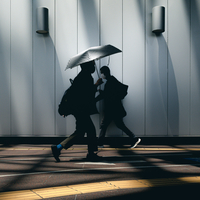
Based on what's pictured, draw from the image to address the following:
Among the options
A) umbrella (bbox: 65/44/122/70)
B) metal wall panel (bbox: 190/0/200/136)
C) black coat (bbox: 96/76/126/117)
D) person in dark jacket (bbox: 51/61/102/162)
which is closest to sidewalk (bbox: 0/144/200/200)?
person in dark jacket (bbox: 51/61/102/162)

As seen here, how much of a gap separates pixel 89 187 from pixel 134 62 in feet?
14.4

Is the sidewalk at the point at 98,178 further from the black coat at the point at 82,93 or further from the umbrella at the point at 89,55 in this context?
the umbrella at the point at 89,55

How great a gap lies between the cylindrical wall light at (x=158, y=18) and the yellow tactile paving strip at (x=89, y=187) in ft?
14.4

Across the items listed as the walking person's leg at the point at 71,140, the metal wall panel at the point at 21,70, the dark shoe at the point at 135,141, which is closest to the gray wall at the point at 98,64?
the metal wall panel at the point at 21,70

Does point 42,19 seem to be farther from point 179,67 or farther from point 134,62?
point 179,67

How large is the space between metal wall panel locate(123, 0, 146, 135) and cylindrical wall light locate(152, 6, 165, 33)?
31 centimetres

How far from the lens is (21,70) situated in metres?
6.15

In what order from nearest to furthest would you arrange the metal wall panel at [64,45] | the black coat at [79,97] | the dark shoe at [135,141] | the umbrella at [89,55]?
1. the umbrella at [89,55]
2. the black coat at [79,97]
3. the dark shoe at [135,141]
4. the metal wall panel at [64,45]

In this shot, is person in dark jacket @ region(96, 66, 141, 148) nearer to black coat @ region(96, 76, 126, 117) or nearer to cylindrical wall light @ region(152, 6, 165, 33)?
black coat @ region(96, 76, 126, 117)

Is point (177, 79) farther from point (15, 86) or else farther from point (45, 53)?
point (15, 86)

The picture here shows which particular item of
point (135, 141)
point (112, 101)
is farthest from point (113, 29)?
point (135, 141)

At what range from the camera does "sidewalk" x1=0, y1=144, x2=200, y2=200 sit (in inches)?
88.2

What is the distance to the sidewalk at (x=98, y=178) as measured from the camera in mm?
2240

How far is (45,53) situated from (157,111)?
11.8 ft
